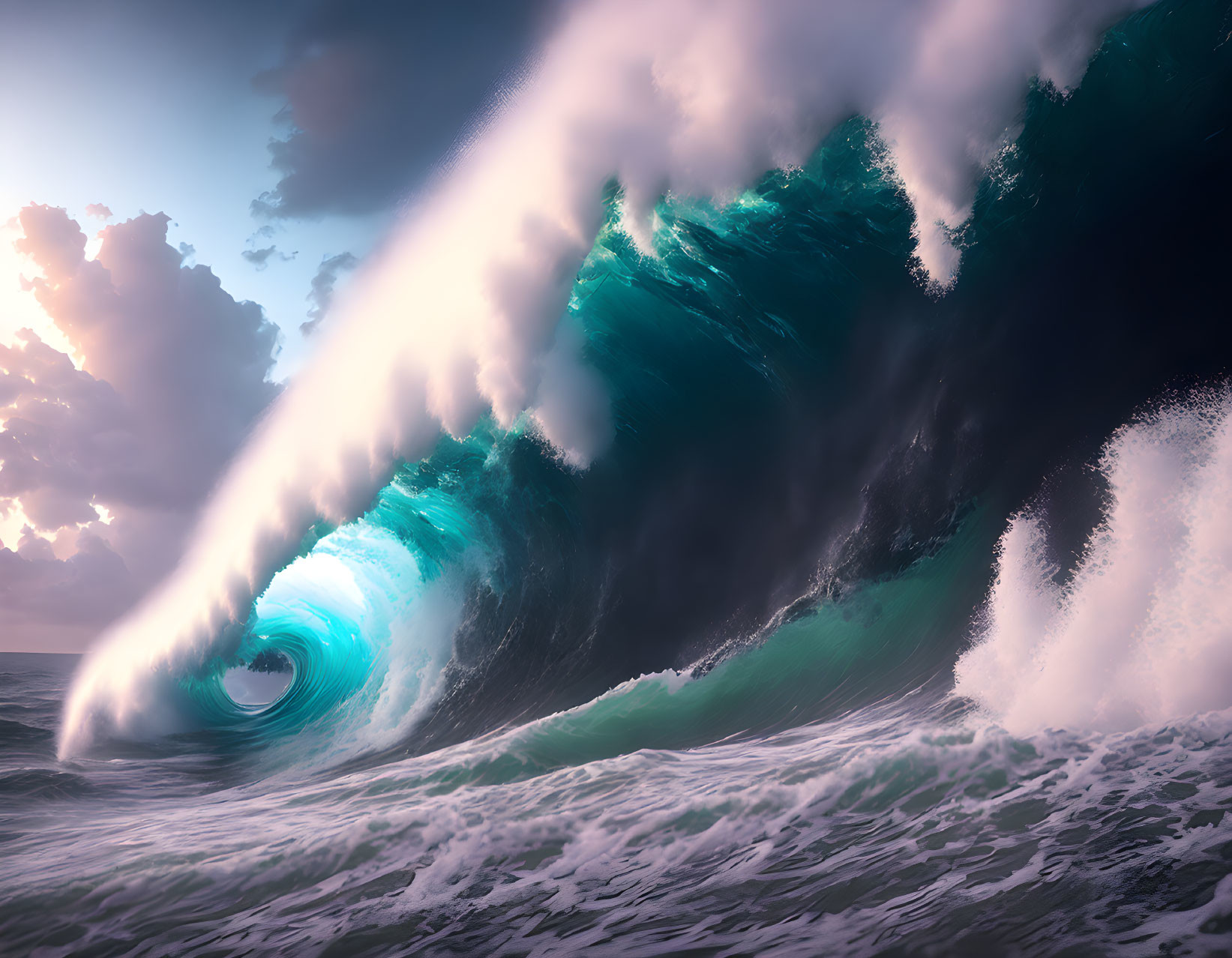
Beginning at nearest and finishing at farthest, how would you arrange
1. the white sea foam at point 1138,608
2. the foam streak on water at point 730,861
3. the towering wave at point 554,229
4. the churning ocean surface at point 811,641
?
the foam streak on water at point 730,861 < the churning ocean surface at point 811,641 < the white sea foam at point 1138,608 < the towering wave at point 554,229

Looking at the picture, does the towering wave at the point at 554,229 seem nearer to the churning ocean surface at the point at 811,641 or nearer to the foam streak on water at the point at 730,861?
the churning ocean surface at the point at 811,641

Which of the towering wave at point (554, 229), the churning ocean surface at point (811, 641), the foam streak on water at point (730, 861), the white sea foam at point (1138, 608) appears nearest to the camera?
the foam streak on water at point (730, 861)

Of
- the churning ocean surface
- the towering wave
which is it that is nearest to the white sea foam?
the churning ocean surface

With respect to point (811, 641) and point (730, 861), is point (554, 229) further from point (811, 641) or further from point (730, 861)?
point (730, 861)

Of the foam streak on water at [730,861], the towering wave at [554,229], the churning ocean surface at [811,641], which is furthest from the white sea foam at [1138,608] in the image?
the towering wave at [554,229]

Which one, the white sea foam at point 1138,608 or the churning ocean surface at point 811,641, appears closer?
the churning ocean surface at point 811,641
